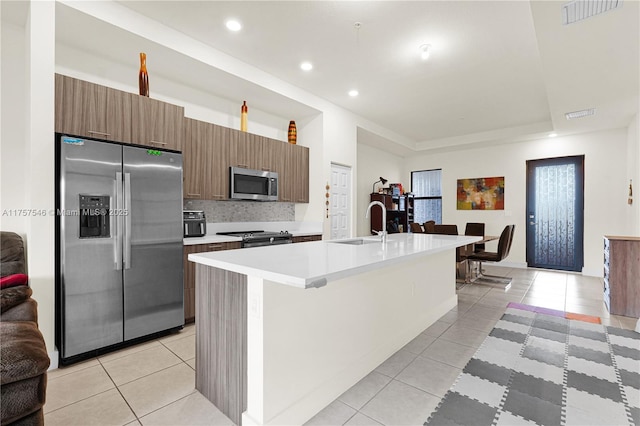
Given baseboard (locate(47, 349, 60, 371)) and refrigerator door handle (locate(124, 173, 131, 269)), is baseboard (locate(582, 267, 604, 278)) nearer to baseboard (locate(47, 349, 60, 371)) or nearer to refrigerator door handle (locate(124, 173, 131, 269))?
refrigerator door handle (locate(124, 173, 131, 269))

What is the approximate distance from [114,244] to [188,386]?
129 cm

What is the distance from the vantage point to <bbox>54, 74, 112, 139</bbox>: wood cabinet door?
2369 mm

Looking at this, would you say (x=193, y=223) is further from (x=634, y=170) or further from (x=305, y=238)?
(x=634, y=170)

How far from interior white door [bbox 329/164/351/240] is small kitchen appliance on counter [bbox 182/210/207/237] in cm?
215

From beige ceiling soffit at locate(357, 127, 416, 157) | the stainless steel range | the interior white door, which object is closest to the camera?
the stainless steel range

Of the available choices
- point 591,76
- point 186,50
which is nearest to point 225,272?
point 186,50

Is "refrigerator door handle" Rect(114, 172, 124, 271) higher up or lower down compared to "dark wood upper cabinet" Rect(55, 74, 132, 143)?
lower down

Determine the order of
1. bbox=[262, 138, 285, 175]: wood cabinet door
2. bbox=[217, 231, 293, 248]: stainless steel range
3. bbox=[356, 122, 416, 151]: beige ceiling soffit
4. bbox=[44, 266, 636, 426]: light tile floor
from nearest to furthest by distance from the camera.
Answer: bbox=[44, 266, 636, 426]: light tile floor → bbox=[217, 231, 293, 248]: stainless steel range → bbox=[262, 138, 285, 175]: wood cabinet door → bbox=[356, 122, 416, 151]: beige ceiling soffit

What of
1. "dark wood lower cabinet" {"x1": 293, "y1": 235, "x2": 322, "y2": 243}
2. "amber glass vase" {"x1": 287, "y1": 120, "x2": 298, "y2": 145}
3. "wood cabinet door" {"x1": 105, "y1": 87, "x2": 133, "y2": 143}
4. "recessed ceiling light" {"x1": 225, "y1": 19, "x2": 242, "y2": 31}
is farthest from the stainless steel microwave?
"recessed ceiling light" {"x1": 225, "y1": 19, "x2": 242, "y2": 31}

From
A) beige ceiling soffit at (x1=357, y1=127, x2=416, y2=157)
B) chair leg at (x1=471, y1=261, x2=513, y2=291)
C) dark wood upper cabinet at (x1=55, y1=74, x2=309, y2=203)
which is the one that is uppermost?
beige ceiling soffit at (x1=357, y1=127, x2=416, y2=157)

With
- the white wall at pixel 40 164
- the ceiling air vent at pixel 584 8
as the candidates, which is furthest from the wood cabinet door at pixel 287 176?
the ceiling air vent at pixel 584 8

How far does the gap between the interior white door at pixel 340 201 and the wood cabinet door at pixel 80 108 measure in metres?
3.21

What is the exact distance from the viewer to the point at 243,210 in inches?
173

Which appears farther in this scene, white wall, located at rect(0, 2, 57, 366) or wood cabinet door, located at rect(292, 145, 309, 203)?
wood cabinet door, located at rect(292, 145, 309, 203)
